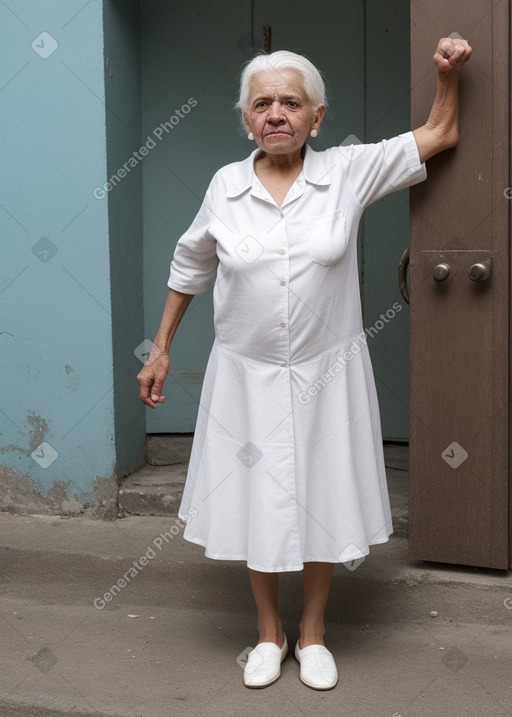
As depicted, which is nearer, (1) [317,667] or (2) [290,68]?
(2) [290,68]

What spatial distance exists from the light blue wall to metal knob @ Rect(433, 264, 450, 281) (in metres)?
1.47

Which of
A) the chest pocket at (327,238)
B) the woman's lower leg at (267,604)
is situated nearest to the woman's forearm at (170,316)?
the chest pocket at (327,238)

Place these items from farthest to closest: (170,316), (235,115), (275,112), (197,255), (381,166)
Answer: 1. (235,115)
2. (170,316)
3. (197,255)
4. (381,166)
5. (275,112)

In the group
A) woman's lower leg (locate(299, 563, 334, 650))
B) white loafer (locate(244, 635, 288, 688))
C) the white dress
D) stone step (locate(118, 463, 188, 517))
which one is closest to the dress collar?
the white dress

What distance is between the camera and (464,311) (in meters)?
3.55

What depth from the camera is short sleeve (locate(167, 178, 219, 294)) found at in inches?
127

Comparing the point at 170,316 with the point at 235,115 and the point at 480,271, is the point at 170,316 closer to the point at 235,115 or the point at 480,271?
the point at 480,271

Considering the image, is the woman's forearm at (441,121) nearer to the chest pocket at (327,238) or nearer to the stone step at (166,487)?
the chest pocket at (327,238)

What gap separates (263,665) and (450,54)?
78.6 inches

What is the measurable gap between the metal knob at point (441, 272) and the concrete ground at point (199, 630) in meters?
1.04

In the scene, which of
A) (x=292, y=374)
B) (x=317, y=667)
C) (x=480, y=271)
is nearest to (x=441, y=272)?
(x=480, y=271)

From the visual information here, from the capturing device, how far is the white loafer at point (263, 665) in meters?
3.20

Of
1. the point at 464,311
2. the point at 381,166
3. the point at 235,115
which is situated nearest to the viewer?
the point at 381,166

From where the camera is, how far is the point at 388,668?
3.31 meters
